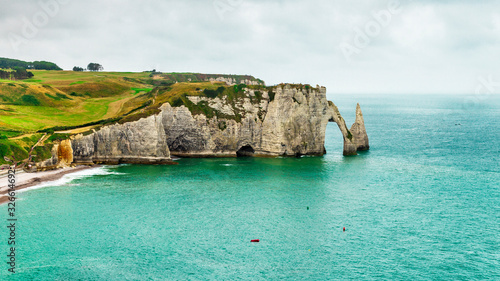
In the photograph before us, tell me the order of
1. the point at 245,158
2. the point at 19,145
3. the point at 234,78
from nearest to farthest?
the point at 19,145, the point at 245,158, the point at 234,78

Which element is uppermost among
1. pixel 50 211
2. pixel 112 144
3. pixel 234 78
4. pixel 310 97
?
pixel 234 78

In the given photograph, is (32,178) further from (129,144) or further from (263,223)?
(263,223)

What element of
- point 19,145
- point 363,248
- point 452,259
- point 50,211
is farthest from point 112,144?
point 452,259

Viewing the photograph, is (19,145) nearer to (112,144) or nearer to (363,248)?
(112,144)

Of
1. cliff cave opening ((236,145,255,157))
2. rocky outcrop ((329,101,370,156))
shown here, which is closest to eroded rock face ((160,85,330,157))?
cliff cave opening ((236,145,255,157))

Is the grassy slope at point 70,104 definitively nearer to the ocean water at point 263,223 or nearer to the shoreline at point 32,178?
the shoreline at point 32,178

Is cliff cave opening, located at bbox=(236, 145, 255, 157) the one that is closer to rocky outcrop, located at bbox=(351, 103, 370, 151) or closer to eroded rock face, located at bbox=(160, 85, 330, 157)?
eroded rock face, located at bbox=(160, 85, 330, 157)

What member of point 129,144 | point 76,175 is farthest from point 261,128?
point 76,175
